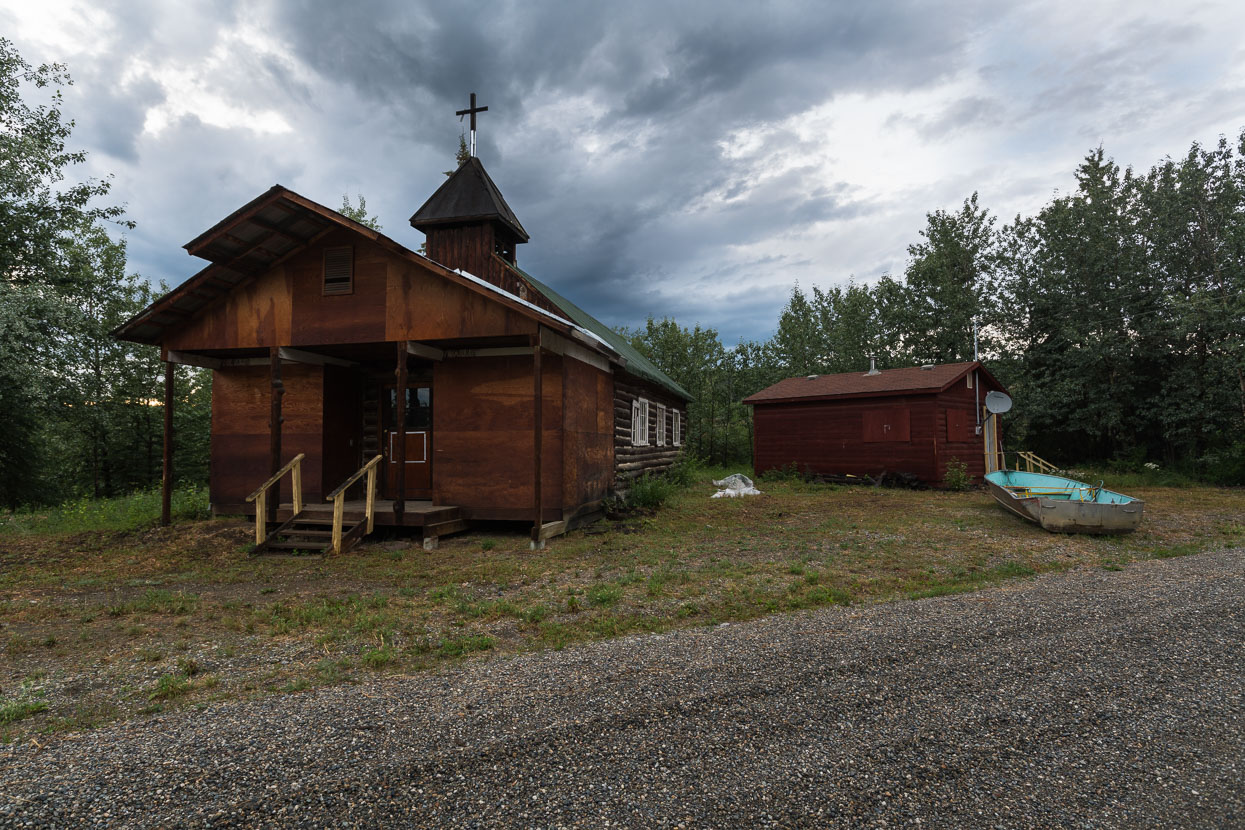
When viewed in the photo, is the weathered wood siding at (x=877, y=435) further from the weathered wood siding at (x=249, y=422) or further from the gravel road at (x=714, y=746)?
the weathered wood siding at (x=249, y=422)

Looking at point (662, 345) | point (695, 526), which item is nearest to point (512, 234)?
point (695, 526)

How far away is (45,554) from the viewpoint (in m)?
9.54

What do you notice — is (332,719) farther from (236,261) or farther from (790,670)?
(236,261)

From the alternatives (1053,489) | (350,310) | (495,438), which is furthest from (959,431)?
(350,310)

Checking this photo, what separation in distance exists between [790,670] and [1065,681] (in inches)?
73.4

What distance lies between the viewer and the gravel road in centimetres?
268

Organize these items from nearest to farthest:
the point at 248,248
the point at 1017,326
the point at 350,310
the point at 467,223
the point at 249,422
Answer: the point at 248,248
the point at 350,310
the point at 249,422
the point at 467,223
the point at 1017,326

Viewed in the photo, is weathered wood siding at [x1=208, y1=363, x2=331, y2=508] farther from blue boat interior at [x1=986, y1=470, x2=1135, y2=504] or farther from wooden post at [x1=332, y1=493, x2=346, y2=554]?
blue boat interior at [x1=986, y1=470, x2=1135, y2=504]

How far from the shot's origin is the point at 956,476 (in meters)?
18.5

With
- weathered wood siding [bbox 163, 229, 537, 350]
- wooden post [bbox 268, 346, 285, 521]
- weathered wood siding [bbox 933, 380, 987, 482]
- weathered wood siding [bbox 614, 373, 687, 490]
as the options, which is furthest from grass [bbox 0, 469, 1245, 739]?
weathered wood siding [bbox 933, 380, 987, 482]

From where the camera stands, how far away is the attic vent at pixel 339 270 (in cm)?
1027

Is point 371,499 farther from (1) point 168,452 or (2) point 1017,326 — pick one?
(2) point 1017,326

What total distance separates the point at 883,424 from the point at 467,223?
14.8 m

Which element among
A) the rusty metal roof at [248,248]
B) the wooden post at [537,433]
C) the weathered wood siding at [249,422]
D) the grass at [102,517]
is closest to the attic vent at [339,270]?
the rusty metal roof at [248,248]
